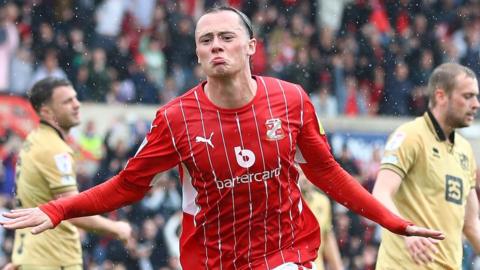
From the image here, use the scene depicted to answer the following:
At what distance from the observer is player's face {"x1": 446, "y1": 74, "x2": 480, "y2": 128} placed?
31.1ft

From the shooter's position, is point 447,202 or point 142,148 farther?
point 447,202

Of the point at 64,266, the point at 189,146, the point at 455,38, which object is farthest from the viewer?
the point at 455,38

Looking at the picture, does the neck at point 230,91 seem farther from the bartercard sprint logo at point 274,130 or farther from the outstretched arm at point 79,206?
the outstretched arm at point 79,206

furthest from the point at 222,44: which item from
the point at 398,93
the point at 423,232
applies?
the point at 398,93

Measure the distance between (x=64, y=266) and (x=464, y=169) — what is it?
319cm

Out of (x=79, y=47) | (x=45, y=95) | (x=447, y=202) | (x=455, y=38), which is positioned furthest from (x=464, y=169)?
(x=455, y=38)

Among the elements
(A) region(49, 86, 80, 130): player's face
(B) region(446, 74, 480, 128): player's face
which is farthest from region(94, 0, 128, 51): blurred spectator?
(B) region(446, 74, 480, 128): player's face

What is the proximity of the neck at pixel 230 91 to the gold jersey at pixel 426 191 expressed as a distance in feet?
6.47

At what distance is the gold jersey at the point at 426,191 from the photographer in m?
9.12

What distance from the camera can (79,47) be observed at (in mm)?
19438

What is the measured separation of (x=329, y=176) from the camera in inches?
303

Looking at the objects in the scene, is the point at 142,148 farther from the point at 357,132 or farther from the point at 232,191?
the point at 357,132

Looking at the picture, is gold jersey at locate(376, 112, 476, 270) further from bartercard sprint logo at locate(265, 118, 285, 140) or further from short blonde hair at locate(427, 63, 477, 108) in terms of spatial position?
bartercard sprint logo at locate(265, 118, 285, 140)

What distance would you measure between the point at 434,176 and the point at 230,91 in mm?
2347
